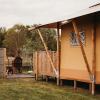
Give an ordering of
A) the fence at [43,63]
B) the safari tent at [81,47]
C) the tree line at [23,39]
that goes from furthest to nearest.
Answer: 1. the tree line at [23,39]
2. the fence at [43,63]
3. the safari tent at [81,47]

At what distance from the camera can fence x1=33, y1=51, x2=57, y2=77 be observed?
20.6 meters

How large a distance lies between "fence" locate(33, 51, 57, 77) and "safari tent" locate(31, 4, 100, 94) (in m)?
0.42

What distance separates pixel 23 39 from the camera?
52250 mm

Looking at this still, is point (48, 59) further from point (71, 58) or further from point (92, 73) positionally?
point (92, 73)

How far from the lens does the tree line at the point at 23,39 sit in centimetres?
4675

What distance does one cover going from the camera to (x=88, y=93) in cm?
1605

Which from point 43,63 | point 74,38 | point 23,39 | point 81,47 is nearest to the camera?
point 81,47

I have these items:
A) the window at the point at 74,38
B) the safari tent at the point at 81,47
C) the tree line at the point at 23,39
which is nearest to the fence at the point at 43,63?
the safari tent at the point at 81,47

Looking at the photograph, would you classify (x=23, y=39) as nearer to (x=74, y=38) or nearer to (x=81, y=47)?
(x=74, y=38)

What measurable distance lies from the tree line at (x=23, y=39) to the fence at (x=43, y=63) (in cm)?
2194

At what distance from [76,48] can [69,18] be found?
265 centimetres

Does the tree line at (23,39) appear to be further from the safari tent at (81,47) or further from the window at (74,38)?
the window at (74,38)

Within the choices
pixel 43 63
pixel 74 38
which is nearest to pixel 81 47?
pixel 74 38

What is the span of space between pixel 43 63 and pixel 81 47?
574 centimetres
